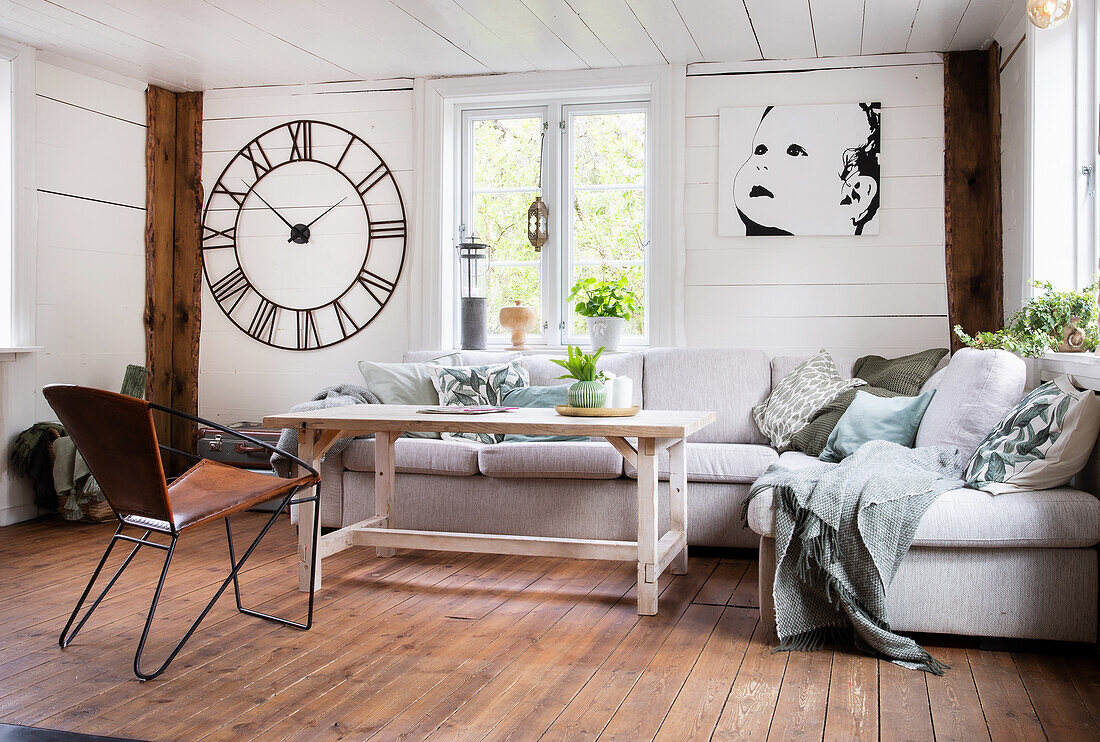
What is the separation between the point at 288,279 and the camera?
5211 mm

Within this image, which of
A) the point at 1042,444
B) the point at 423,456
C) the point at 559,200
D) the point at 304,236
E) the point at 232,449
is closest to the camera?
the point at 1042,444

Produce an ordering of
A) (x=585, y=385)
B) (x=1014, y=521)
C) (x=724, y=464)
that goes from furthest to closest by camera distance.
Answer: (x=724, y=464)
(x=585, y=385)
(x=1014, y=521)

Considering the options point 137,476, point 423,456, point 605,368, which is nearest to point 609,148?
point 605,368

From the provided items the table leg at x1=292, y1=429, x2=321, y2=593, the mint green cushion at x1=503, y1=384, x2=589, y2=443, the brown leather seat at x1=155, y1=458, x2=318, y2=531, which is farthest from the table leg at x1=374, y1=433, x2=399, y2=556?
the brown leather seat at x1=155, y1=458, x2=318, y2=531

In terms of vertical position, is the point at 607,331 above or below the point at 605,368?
above

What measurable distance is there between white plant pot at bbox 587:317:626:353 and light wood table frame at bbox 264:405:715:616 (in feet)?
3.98

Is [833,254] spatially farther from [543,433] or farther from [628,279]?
[543,433]

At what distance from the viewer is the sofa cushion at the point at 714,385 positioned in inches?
167

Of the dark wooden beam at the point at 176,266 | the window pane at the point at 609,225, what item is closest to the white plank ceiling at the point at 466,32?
the dark wooden beam at the point at 176,266

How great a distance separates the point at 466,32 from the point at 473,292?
138 cm

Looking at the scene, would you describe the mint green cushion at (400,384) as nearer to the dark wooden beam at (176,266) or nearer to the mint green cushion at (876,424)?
the dark wooden beam at (176,266)

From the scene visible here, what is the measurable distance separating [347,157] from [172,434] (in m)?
1.87

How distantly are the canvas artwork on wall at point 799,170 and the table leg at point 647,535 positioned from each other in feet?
6.59

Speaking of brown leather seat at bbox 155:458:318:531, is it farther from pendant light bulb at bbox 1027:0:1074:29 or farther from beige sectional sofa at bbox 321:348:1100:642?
pendant light bulb at bbox 1027:0:1074:29
